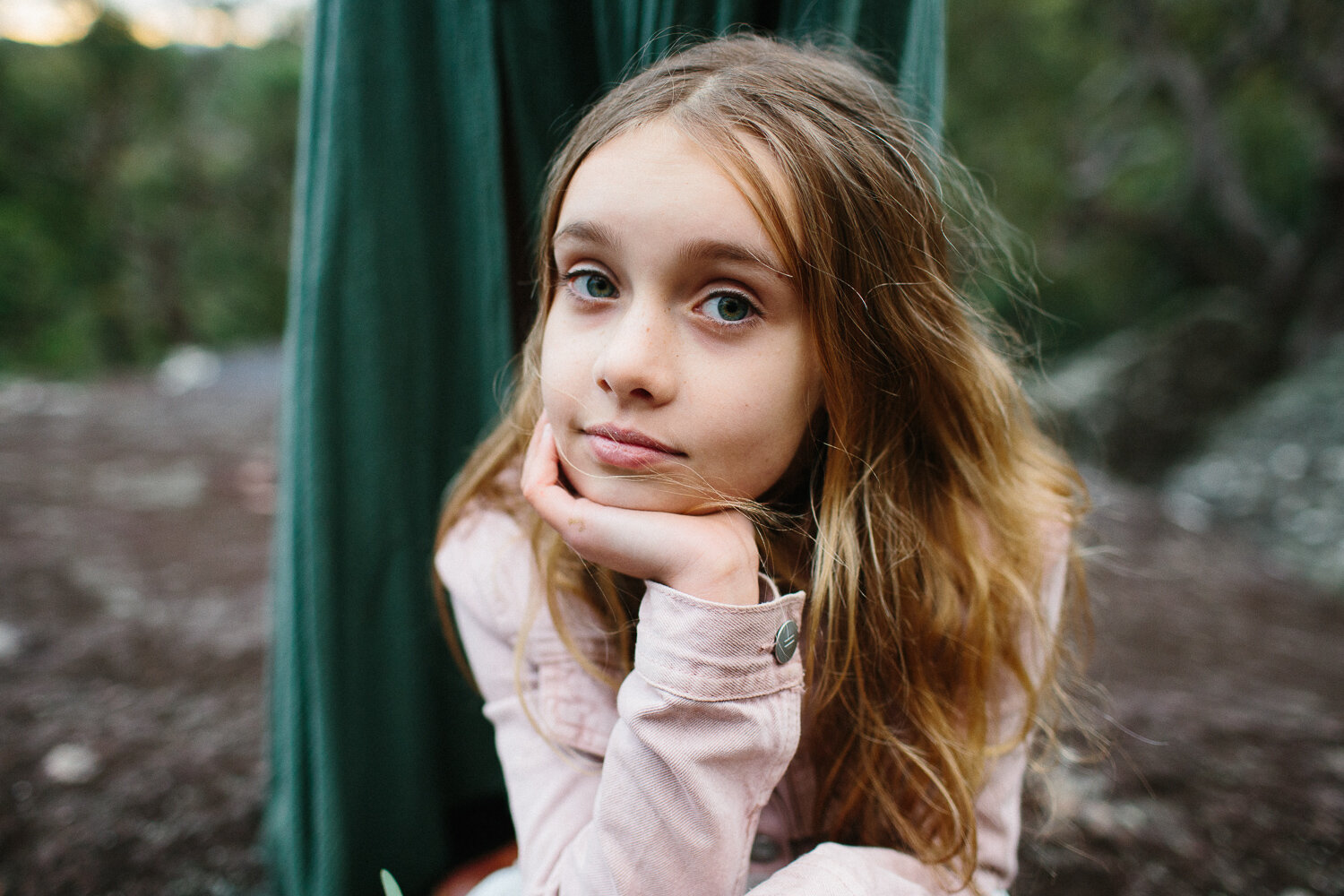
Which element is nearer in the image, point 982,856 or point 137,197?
point 982,856

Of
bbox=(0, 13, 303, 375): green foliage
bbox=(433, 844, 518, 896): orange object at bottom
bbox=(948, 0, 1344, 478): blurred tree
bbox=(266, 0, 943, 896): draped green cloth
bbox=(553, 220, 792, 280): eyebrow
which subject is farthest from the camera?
bbox=(0, 13, 303, 375): green foliage

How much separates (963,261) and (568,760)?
2.92 feet

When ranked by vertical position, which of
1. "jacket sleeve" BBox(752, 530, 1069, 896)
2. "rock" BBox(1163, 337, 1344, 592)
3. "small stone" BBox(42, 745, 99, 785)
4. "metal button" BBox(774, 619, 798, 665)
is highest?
"metal button" BBox(774, 619, 798, 665)

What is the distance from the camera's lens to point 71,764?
1984mm

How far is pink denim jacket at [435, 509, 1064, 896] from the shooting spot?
2.85ft

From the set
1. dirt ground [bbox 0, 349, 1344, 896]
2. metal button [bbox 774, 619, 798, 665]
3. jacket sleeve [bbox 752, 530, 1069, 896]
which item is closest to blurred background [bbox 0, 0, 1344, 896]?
dirt ground [bbox 0, 349, 1344, 896]

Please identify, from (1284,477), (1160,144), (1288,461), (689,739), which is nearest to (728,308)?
(689,739)

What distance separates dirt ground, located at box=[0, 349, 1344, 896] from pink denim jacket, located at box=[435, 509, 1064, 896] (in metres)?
0.62

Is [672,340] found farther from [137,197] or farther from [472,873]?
[137,197]

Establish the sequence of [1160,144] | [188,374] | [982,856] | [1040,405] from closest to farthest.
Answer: [982,856]
[1040,405]
[188,374]
[1160,144]

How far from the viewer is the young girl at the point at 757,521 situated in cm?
87

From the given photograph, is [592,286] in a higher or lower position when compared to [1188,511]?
higher

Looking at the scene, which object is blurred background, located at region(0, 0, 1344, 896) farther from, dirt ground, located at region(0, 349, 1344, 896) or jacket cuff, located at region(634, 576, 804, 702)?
jacket cuff, located at region(634, 576, 804, 702)

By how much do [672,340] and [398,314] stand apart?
0.69 meters
